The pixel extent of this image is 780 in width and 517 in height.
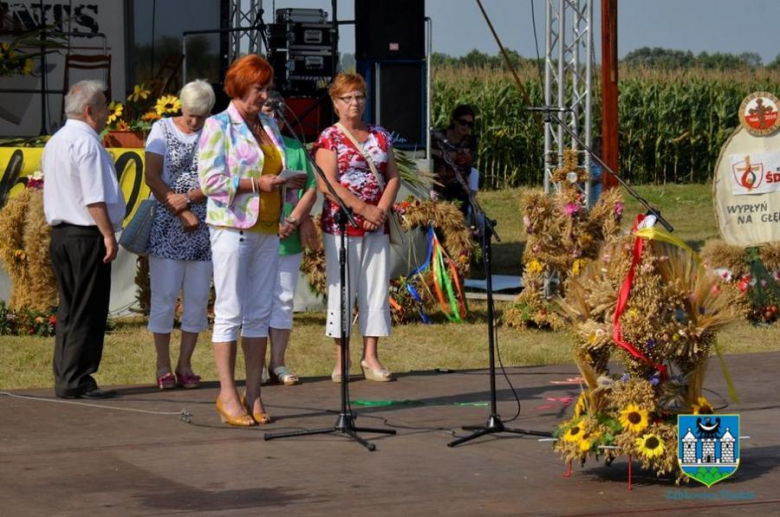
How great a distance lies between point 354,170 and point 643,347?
283 cm

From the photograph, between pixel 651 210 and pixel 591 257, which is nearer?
pixel 651 210

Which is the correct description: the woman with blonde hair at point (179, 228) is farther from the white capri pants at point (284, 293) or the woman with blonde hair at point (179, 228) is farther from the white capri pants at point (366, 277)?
the white capri pants at point (366, 277)

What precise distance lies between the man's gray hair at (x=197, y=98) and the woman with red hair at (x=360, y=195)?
68 cm

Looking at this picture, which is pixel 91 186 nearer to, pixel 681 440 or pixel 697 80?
pixel 681 440

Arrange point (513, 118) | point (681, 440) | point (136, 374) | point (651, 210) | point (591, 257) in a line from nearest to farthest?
1. point (681, 440)
2. point (651, 210)
3. point (136, 374)
4. point (591, 257)
5. point (513, 118)

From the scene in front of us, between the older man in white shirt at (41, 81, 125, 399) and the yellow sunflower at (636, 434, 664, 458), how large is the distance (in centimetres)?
322

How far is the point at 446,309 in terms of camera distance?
37.6 feet

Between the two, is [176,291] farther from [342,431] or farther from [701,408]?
[701,408]

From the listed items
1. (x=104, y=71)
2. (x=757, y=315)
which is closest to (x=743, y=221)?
(x=757, y=315)

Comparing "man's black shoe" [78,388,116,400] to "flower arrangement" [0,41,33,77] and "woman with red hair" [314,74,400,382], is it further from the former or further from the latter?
"flower arrangement" [0,41,33,77]

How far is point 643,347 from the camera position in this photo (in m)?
5.69

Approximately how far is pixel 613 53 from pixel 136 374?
5.95 metres

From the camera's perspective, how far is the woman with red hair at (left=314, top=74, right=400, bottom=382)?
8.03 m

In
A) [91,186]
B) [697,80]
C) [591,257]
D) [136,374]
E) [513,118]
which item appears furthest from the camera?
[697,80]
